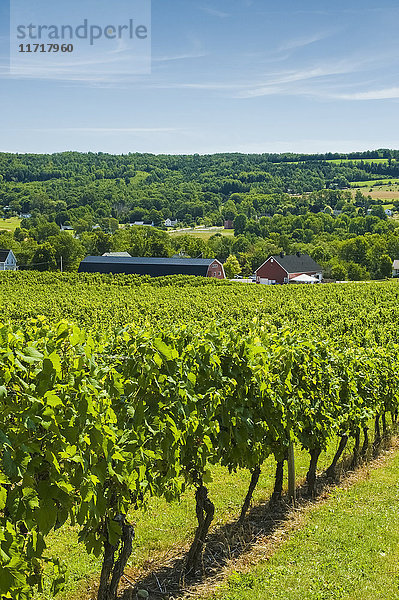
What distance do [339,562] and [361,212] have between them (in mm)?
166291

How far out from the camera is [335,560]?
5598mm

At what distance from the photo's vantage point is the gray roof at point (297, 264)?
7750 centimetres

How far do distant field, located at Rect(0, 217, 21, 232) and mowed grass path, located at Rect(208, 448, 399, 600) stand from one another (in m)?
137

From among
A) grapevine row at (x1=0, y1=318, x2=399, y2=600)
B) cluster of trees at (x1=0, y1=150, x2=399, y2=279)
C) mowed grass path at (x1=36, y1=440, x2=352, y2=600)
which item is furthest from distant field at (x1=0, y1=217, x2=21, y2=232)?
grapevine row at (x1=0, y1=318, x2=399, y2=600)

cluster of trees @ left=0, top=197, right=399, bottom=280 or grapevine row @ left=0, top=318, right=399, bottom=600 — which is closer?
grapevine row @ left=0, top=318, right=399, bottom=600

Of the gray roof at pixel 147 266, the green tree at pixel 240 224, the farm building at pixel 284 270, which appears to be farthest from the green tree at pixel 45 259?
the green tree at pixel 240 224

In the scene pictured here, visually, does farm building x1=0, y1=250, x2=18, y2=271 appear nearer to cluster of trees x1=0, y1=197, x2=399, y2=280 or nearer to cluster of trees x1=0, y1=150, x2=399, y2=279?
cluster of trees x1=0, y1=197, x2=399, y2=280

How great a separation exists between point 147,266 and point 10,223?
96603 millimetres

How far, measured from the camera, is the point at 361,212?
16338 cm

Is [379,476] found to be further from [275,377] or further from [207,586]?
[207,586]

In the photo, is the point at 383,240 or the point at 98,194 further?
the point at 98,194

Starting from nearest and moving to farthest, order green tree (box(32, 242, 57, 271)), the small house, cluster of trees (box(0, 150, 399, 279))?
green tree (box(32, 242, 57, 271)) < cluster of trees (box(0, 150, 399, 279)) < the small house

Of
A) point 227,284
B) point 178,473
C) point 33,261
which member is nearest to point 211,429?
point 178,473

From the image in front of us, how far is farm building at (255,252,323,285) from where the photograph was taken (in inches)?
3012
